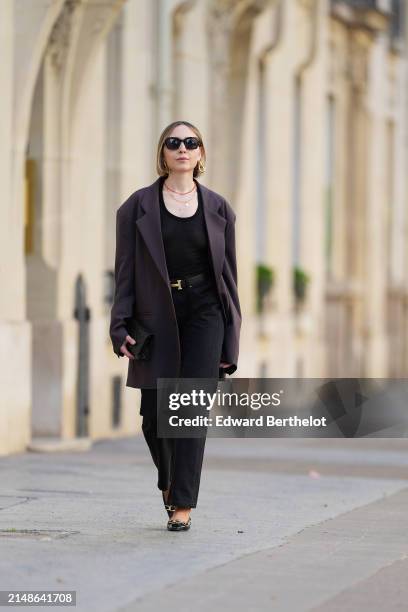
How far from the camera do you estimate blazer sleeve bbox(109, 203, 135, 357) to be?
8539mm

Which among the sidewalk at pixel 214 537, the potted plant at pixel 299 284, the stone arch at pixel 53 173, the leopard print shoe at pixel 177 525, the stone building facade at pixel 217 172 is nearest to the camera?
the sidewalk at pixel 214 537

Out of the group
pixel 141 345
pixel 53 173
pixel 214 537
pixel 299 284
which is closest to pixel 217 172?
pixel 299 284

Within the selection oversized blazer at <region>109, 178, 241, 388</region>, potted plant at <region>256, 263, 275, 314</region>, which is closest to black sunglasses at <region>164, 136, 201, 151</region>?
oversized blazer at <region>109, 178, 241, 388</region>

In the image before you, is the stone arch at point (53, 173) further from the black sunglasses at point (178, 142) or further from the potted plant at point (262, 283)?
the potted plant at point (262, 283)

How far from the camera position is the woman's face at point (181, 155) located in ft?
28.3

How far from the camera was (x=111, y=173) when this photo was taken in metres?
18.0

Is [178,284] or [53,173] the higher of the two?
[53,173]

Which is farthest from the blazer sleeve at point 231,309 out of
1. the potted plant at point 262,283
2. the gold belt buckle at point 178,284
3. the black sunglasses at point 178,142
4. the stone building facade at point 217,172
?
the potted plant at point 262,283

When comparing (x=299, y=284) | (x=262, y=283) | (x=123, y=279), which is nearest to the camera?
(x=123, y=279)

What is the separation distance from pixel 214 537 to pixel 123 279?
121 centimetres

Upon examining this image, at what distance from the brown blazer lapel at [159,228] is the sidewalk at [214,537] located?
1212 millimetres

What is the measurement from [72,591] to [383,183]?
27013mm

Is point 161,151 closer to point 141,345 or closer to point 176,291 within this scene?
point 176,291

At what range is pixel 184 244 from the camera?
8.55 metres
